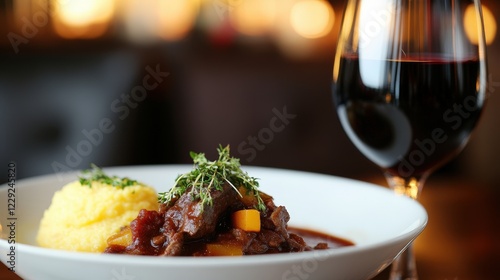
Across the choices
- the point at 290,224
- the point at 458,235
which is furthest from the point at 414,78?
the point at 458,235

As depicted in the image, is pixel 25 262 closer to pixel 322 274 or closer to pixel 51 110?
pixel 322 274

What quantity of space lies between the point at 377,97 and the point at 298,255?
0.73m

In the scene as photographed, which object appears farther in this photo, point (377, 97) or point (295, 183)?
point (295, 183)

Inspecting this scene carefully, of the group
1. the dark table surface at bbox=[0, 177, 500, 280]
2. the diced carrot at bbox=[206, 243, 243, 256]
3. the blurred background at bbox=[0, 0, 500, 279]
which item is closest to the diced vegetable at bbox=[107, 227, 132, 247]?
the diced carrot at bbox=[206, 243, 243, 256]

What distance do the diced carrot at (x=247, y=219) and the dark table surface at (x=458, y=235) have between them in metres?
0.44

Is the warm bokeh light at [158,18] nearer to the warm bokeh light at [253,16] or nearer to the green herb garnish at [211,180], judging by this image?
the warm bokeh light at [253,16]

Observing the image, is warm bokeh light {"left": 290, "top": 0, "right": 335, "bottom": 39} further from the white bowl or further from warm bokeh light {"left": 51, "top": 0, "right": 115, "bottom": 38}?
the white bowl

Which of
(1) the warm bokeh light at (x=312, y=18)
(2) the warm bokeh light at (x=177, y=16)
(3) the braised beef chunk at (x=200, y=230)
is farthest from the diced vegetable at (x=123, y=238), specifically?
(1) the warm bokeh light at (x=312, y=18)

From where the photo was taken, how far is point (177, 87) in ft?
19.3

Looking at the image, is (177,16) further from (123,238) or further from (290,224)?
(123,238)

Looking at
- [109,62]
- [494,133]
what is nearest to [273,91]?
[109,62]

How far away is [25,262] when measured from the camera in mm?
1283

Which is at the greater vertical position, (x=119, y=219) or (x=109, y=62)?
(x=109, y=62)

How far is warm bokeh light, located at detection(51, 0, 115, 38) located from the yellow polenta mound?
392 centimetres
